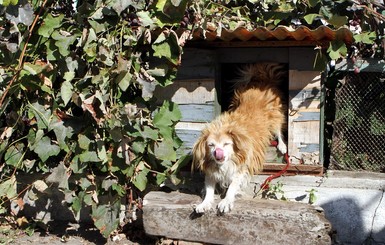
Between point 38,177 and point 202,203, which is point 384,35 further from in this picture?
point 38,177

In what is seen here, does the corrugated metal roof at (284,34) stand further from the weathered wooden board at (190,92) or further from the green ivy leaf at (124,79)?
the green ivy leaf at (124,79)

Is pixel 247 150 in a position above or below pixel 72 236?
above

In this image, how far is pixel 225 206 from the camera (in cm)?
480

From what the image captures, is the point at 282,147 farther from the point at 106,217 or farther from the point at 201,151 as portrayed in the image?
the point at 106,217

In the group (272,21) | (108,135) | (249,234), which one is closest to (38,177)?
(108,135)

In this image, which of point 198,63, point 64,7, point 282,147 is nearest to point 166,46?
point 198,63

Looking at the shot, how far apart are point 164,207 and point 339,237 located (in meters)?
1.73

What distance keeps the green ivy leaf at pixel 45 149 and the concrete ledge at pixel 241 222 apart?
38.2 inches

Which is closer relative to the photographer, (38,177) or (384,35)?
(384,35)

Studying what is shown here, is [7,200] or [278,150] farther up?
[278,150]

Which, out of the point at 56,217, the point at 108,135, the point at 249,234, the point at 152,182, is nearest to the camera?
the point at 249,234

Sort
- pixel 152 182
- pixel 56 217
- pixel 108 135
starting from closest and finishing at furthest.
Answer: pixel 108 135, pixel 152 182, pixel 56 217

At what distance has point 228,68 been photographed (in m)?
6.31

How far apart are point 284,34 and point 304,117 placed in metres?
0.93
